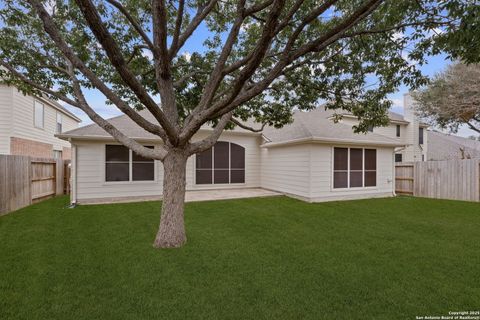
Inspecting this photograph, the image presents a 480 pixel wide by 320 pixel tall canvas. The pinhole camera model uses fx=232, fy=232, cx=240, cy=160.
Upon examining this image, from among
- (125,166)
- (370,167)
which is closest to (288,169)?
(370,167)

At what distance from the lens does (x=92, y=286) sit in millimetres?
3051

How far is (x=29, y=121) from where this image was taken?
41.6 ft

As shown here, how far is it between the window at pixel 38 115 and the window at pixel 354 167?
Result: 53.1 ft

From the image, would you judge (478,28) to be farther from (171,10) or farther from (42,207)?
(42,207)

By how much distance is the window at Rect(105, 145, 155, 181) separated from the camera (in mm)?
→ 9258

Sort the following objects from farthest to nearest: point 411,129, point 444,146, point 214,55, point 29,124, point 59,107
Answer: point 444,146
point 411,129
point 59,107
point 29,124
point 214,55

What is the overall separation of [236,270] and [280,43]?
18.1ft

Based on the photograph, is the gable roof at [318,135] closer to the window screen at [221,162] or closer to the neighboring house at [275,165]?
the neighboring house at [275,165]

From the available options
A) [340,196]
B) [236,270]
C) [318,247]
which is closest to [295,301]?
[236,270]

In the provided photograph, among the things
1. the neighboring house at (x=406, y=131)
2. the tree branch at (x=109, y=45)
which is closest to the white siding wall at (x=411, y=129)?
the neighboring house at (x=406, y=131)

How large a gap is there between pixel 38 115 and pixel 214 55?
42.8 ft

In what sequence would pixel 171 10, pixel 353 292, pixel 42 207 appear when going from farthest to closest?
1. pixel 42 207
2. pixel 171 10
3. pixel 353 292

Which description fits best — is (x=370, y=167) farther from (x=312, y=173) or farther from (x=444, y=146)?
(x=444, y=146)

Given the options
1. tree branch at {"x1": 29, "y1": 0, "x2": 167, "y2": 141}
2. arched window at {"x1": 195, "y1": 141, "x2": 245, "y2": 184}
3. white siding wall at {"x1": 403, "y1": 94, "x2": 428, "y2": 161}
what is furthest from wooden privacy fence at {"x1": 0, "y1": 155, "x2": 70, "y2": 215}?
white siding wall at {"x1": 403, "y1": 94, "x2": 428, "y2": 161}
